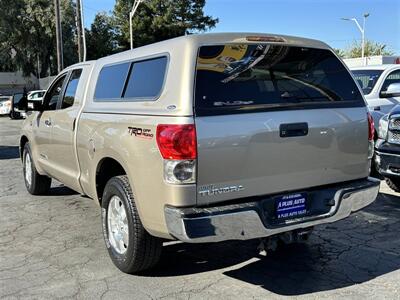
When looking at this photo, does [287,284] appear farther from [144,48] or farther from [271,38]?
[144,48]

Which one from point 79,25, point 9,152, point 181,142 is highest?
point 79,25

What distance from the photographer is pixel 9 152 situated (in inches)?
532

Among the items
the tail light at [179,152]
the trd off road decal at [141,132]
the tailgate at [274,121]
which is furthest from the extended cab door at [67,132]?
the tailgate at [274,121]

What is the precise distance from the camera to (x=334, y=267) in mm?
4645

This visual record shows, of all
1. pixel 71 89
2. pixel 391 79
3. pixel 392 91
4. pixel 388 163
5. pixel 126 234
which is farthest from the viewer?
pixel 391 79

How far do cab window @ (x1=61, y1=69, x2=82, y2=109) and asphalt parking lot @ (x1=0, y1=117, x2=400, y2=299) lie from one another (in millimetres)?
1451

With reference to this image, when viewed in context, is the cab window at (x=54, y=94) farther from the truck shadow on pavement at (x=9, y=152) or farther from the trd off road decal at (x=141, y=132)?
the truck shadow on pavement at (x=9, y=152)

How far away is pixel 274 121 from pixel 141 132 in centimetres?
102

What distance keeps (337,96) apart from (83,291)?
268 cm

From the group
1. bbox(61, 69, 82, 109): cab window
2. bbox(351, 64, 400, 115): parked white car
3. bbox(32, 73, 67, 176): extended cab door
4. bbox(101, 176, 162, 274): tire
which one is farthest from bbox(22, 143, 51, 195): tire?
bbox(351, 64, 400, 115): parked white car

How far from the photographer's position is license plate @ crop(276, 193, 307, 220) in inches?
158

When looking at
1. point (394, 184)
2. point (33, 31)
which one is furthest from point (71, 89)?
point (33, 31)

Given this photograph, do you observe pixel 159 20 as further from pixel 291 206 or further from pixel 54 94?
pixel 291 206

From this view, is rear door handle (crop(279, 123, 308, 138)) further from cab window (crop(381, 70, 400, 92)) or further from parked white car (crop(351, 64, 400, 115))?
cab window (crop(381, 70, 400, 92))
